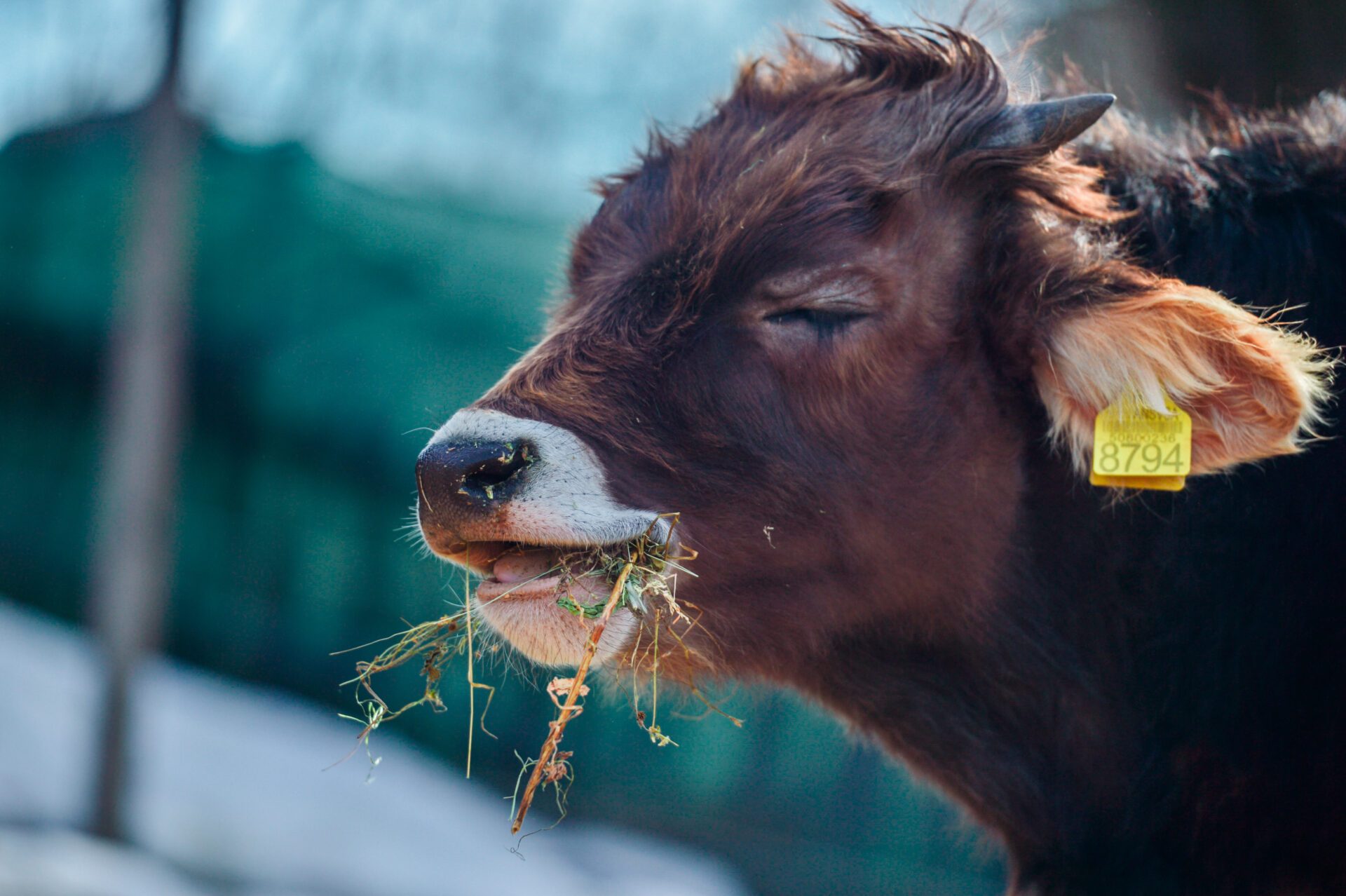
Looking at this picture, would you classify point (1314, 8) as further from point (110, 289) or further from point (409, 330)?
point (110, 289)

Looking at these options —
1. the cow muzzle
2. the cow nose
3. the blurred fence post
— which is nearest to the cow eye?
the cow muzzle

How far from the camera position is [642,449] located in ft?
6.88

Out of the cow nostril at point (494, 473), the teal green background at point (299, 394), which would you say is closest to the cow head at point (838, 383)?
the cow nostril at point (494, 473)

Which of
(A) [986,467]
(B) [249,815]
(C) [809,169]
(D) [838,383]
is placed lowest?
(B) [249,815]

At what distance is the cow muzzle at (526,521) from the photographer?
1932mm

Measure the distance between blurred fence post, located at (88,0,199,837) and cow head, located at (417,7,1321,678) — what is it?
2.59 m

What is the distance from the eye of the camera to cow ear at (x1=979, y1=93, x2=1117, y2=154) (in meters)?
2.32

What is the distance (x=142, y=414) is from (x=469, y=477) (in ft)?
9.80

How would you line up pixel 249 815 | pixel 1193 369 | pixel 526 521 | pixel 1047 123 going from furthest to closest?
pixel 249 815, pixel 1047 123, pixel 1193 369, pixel 526 521

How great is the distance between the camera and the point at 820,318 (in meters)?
2.24

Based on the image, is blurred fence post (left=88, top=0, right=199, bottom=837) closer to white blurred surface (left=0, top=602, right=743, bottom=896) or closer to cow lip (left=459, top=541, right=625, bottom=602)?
white blurred surface (left=0, top=602, right=743, bottom=896)

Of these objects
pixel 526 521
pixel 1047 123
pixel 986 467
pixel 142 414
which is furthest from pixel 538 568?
pixel 142 414

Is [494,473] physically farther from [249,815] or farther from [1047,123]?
[249,815]

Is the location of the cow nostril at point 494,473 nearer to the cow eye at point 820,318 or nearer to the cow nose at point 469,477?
the cow nose at point 469,477
